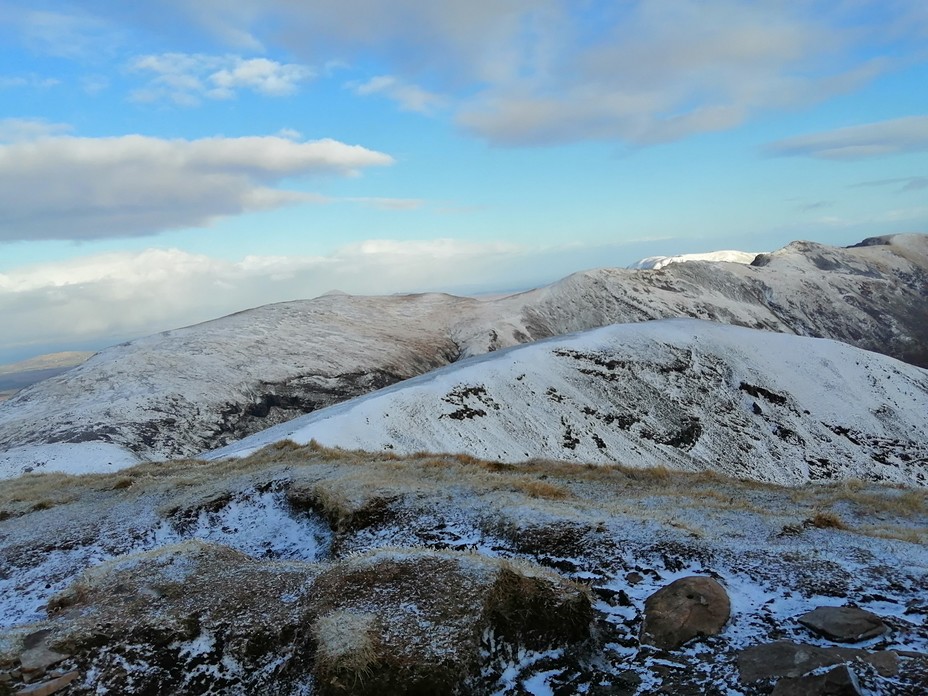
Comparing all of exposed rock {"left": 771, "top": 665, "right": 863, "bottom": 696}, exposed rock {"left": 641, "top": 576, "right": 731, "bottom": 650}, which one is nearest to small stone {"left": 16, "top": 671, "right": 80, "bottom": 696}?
exposed rock {"left": 641, "top": 576, "right": 731, "bottom": 650}

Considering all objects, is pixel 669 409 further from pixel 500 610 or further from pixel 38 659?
pixel 38 659

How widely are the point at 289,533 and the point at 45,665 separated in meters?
7.30

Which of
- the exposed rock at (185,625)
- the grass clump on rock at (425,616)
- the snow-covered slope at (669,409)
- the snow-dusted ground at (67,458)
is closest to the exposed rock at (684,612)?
the grass clump on rock at (425,616)

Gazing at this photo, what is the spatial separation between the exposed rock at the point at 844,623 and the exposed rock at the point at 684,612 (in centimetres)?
99

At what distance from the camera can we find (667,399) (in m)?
47.4

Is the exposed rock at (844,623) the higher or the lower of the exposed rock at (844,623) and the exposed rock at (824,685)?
the lower

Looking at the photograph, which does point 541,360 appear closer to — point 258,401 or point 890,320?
point 258,401

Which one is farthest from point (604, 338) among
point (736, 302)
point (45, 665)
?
point (736, 302)

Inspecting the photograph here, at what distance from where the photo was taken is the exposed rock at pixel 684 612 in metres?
7.55

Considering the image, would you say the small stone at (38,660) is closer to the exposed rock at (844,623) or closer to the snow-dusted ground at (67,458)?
the exposed rock at (844,623)

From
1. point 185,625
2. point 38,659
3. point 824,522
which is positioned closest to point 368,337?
point 824,522

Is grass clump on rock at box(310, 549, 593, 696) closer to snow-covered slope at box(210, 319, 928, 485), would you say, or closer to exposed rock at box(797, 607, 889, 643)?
exposed rock at box(797, 607, 889, 643)

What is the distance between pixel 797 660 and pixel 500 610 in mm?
3471

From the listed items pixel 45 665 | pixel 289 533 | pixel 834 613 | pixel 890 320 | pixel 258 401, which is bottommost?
pixel 890 320
